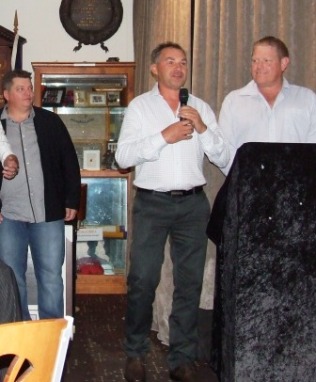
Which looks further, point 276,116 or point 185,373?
point 185,373

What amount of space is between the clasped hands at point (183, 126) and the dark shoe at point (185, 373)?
1.05m

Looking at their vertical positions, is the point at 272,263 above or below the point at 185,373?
above

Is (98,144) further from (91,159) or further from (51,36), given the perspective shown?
(51,36)

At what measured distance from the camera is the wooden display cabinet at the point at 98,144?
17.1ft

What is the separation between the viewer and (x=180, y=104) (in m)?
3.06

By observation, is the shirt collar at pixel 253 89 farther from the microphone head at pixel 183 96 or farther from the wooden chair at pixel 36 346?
the wooden chair at pixel 36 346

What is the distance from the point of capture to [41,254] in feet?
11.1

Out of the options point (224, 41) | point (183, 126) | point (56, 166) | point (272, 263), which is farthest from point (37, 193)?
point (272, 263)

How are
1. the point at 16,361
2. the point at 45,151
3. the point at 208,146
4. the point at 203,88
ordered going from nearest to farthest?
the point at 16,361, the point at 208,146, the point at 45,151, the point at 203,88

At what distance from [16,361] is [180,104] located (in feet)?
6.69

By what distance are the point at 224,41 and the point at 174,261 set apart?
115 centimetres

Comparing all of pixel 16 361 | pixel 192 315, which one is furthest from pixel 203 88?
pixel 16 361

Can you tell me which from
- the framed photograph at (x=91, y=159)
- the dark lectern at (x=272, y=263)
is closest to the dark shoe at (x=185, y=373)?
the dark lectern at (x=272, y=263)

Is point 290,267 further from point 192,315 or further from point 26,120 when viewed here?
point 26,120
